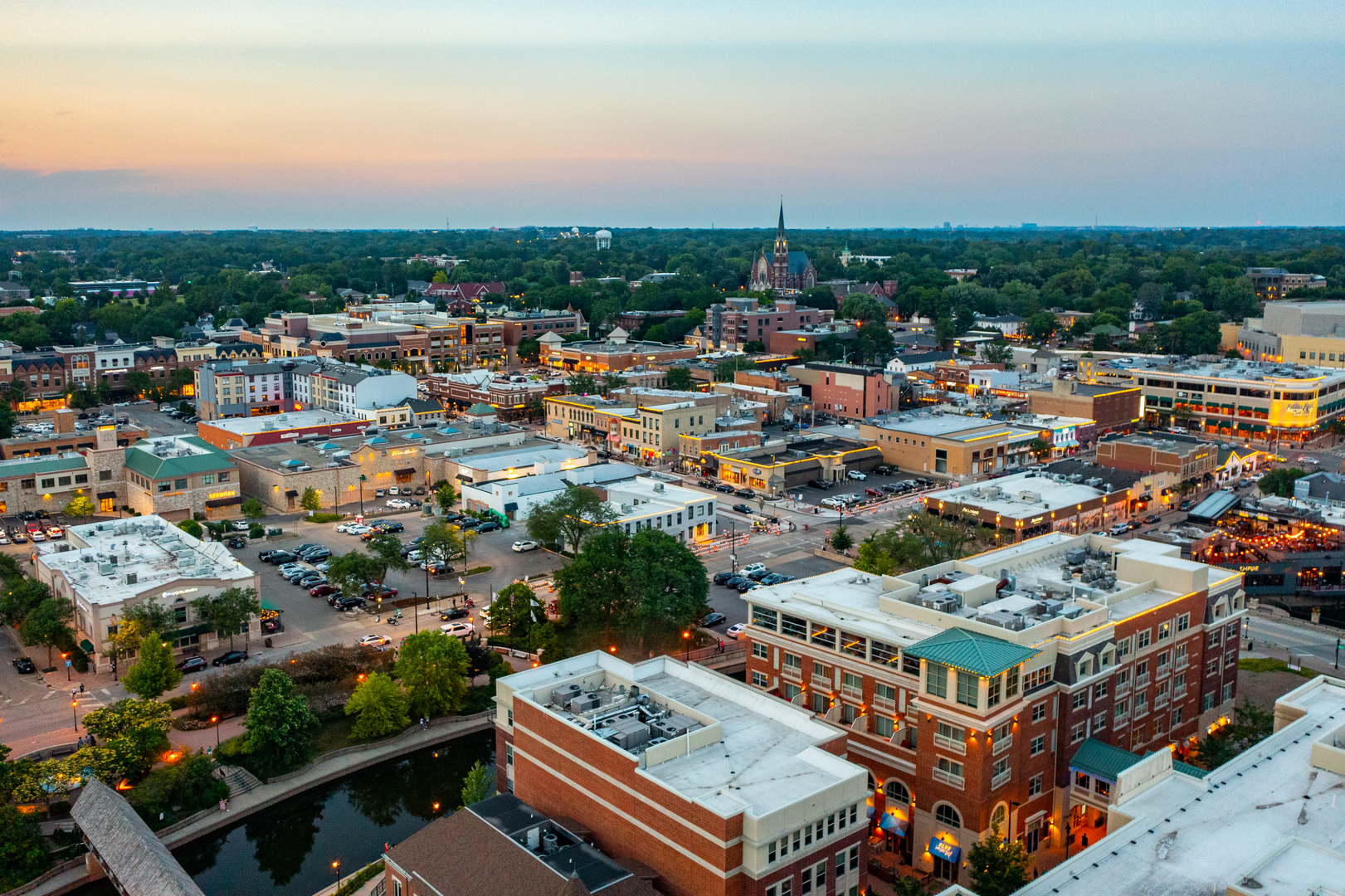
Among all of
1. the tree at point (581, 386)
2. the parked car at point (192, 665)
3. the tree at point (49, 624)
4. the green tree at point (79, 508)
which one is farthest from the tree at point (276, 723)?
the tree at point (581, 386)

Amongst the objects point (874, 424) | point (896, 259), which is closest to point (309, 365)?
point (874, 424)

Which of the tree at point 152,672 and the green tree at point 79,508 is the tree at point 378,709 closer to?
the tree at point 152,672

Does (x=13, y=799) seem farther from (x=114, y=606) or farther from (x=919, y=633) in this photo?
(x=919, y=633)

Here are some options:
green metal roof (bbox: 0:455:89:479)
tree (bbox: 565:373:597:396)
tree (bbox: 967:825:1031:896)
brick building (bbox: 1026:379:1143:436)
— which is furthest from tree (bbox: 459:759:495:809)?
brick building (bbox: 1026:379:1143:436)

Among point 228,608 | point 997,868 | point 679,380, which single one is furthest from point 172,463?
point 997,868

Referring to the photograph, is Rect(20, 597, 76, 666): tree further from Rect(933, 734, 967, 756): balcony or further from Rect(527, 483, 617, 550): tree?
Rect(933, 734, 967, 756): balcony

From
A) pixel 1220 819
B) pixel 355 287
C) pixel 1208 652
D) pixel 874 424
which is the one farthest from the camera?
pixel 355 287
